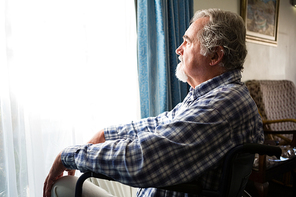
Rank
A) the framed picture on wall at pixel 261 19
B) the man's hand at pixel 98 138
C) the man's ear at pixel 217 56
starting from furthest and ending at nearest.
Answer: the framed picture on wall at pixel 261 19 < the man's hand at pixel 98 138 < the man's ear at pixel 217 56

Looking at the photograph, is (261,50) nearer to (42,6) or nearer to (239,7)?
(239,7)

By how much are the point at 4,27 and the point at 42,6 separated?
27cm

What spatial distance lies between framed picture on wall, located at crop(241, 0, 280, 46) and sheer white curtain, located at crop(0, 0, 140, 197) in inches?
71.3

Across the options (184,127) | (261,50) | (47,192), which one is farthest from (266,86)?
(47,192)

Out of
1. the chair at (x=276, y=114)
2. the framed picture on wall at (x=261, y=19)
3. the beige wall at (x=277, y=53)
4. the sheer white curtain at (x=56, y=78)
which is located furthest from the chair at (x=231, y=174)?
the framed picture on wall at (x=261, y=19)

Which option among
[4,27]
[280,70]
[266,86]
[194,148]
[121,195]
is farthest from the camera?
[280,70]

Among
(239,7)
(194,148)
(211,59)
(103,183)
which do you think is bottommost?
(103,183)

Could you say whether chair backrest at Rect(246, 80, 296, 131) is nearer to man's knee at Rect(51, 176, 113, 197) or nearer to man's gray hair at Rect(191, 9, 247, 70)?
man's gray hair at Rect(191, 9, 247, 70)

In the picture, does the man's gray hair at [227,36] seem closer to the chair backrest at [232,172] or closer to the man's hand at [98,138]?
the chair backrest at [232,172]

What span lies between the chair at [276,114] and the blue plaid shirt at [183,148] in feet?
4.14

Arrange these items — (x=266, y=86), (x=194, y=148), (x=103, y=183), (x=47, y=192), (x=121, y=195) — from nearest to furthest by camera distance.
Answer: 1. (x=194, y=148)
2. (x=47, y=192)
3. (x=103, y=183)
4. (x=121, y=195)
5. (x=266, y=86)

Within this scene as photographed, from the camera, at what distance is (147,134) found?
755 millimetres

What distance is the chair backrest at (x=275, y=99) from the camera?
2709mm

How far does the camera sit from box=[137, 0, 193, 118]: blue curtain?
6.04 feet
